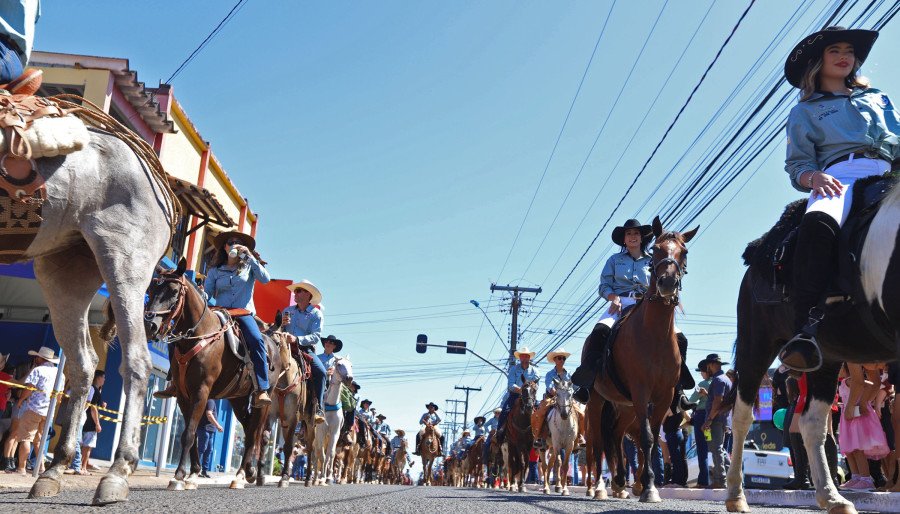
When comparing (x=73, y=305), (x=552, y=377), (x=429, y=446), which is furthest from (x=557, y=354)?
(x=429, y=446)

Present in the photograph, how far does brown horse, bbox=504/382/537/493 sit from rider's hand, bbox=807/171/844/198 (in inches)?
542

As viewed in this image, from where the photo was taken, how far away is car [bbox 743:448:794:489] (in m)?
14.6

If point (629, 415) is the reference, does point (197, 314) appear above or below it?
above

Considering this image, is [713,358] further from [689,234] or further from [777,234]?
[777,234]

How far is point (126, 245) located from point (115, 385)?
644 inches

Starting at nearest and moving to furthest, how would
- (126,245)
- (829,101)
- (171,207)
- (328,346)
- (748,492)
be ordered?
(126,245) < (171,207) < (829,101) < (748,492) < (328,346)

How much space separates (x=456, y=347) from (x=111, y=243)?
30407 millimetres

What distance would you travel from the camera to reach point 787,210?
5637 mm

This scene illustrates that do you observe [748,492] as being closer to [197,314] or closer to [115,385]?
[197,314]

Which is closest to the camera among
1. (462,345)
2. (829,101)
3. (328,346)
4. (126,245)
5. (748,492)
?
(126,245)

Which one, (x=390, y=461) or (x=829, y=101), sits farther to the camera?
(x=390, y=461)

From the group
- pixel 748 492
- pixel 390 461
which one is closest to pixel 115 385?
pixel 748 492

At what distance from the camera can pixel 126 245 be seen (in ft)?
14.6

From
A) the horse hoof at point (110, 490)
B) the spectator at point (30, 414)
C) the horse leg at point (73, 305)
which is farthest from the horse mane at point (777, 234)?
the spectator at point (30, 414)
